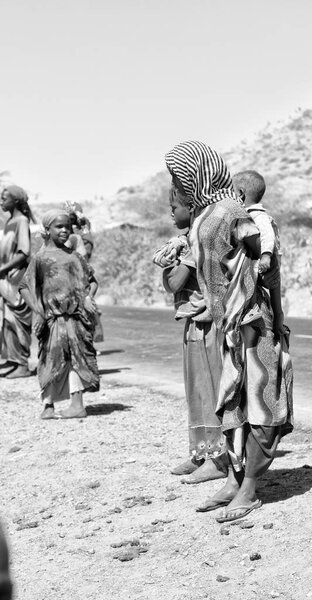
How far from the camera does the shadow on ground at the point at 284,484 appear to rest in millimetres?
5328

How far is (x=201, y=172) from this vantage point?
5105 mm

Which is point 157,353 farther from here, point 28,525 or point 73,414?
point 28,525

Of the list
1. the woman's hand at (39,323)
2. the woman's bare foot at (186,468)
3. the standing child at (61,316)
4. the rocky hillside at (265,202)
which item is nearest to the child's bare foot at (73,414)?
the standing child at (61,316)

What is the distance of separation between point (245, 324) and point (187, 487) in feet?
4.78

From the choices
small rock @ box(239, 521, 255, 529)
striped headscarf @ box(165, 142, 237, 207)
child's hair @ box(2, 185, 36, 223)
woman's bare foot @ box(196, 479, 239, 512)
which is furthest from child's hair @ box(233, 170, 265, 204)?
child's hair @ box(2, 185, 36, 223)

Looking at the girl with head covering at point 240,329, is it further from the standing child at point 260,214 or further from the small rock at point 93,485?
the small rock at point 93,485

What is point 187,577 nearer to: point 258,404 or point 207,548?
point 207,548

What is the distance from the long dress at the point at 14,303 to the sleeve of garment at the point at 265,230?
6629mm

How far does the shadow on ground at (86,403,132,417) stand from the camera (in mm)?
8938

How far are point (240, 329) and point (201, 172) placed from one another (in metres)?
0.85

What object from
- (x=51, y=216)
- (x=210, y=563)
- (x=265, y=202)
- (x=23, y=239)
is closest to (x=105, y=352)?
(x=23, y=239)

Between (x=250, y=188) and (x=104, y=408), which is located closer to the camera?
(x=250, y=188)

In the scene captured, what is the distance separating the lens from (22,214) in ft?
38.4

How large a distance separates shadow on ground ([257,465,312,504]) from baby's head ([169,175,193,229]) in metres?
1.55
